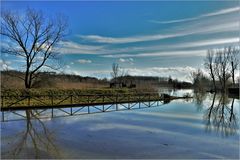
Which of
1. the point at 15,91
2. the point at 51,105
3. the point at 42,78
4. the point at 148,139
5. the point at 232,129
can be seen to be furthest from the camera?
the point at 42,78

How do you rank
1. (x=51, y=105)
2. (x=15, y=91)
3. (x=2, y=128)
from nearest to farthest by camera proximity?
(x=2, y=128)
(x=51, y=105)
(x=15, y=91)

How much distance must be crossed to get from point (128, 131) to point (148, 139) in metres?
1.67

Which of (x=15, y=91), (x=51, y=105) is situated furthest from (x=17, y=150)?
(x=15, y=91)

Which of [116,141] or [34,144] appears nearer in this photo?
[34,144]

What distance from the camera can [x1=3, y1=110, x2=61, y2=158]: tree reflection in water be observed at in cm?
653

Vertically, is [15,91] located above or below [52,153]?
above

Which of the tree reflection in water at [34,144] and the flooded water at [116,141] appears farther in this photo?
the flooded water at [116,141]

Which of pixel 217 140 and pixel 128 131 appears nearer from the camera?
pixel 217 140

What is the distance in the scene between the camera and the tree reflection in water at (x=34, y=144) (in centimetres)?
653

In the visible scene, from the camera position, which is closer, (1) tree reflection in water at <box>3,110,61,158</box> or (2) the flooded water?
(1) tree reflection in water at <box>3,110,61,158</box>

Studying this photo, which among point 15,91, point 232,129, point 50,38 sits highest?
point 50,38

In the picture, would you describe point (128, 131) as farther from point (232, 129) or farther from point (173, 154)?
point (232, 129)

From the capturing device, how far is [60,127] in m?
10.8

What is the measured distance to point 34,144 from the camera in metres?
7.58
